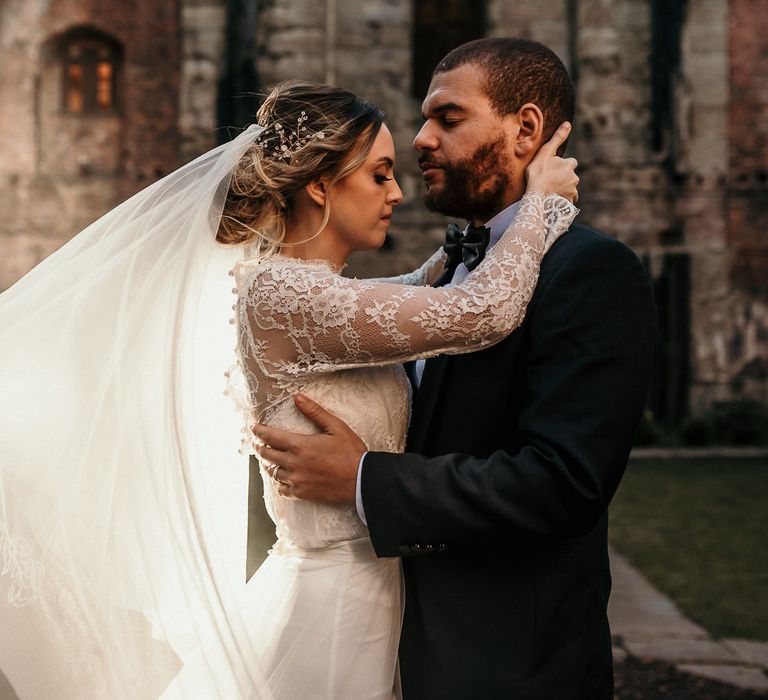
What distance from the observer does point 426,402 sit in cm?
243

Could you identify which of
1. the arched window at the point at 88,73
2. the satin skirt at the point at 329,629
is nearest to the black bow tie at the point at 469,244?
the satin skirt at the point at 329,629

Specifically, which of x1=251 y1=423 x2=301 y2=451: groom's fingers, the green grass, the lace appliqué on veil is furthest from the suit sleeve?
the green grass

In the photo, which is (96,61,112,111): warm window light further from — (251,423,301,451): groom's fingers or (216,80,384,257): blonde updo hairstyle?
(251,423,301,451): groom's fingers

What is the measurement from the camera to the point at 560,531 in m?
2.14

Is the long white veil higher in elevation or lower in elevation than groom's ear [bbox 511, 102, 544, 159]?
lower

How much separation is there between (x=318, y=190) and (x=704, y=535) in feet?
22.5

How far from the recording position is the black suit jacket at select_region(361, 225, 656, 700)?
83.7 inches

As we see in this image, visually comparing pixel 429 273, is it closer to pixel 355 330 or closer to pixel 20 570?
pixel 355 330

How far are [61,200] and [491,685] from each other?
14.3m

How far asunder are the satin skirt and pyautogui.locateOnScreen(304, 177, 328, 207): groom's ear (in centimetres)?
91

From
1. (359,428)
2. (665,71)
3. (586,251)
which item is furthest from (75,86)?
(586,251)

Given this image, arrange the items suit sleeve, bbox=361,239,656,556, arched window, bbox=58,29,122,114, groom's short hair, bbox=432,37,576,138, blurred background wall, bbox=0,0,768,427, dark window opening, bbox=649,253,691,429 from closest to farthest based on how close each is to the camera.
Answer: suit sleeve, bbox=361,239,656,556, groom's short hair, bbox=432,37,576,138, blurred background wall, bbox=0,0,768,427, dark window opening, bbox=649,253,691,429, arched window, bbox=58,29,122,114

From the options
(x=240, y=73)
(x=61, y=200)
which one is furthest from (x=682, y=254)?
(x=61, y=200)

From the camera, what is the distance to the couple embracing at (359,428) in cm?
220
